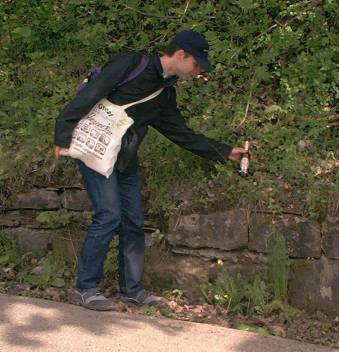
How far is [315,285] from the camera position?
4.66m

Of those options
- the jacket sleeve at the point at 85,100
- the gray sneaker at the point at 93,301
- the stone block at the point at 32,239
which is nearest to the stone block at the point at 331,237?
the gray sneaker at the point at 93,301

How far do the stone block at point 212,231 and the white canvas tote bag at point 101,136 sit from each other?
0.94m

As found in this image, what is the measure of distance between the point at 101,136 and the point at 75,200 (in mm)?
1393

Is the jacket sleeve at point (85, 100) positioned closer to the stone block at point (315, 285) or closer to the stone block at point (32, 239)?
the stone block at point (32, 239)

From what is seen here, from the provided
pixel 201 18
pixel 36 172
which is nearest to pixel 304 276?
pixel 36 172

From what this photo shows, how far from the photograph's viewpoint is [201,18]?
21.6 ft

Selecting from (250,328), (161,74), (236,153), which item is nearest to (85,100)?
(161,74)

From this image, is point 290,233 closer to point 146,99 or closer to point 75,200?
point 146,99

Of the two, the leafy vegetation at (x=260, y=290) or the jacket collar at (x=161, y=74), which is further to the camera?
the leafy vegetation at (x=260, y=290)

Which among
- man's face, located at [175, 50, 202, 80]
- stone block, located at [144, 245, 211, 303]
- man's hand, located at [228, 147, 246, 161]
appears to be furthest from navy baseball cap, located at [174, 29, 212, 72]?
stone block, located at [144, 245, 211, 303]

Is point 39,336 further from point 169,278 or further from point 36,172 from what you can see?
point 36,172

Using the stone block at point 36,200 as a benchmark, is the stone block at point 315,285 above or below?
below

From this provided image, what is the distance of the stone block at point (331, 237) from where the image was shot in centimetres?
462

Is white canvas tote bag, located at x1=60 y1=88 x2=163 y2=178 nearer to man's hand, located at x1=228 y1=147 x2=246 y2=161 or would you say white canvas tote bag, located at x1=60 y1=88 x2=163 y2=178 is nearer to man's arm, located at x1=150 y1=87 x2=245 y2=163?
man's arm, located at x1=150 y1=87 x2=245 y2=163
